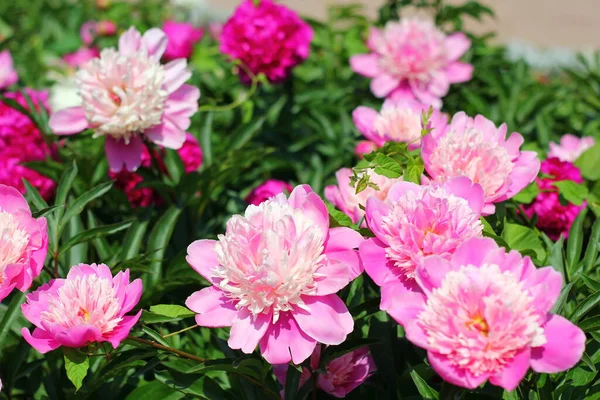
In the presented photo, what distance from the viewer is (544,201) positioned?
147cm

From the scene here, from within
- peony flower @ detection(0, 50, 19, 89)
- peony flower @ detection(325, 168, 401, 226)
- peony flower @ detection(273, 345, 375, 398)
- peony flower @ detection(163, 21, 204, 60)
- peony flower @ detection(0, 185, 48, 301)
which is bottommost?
peony flower @ detection(163, 21, 204, 60)

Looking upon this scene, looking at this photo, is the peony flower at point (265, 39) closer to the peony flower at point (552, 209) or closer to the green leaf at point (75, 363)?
the peony flower at point (552, 209)

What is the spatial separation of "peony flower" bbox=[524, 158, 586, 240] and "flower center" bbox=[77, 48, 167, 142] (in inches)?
31.0

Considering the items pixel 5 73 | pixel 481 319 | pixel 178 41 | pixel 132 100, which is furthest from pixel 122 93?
pixel 178 41

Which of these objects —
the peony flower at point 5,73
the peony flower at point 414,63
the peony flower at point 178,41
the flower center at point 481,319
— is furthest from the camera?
the peony flower at point 178,41

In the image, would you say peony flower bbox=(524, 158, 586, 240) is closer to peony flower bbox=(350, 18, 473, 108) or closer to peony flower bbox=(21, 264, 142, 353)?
peony flower bbox=(350, 18, 473, 108)

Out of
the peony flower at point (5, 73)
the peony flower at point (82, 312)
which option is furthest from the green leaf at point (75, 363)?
the peony flower at point (5, 73)

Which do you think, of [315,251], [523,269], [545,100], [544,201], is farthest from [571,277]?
[545,100]

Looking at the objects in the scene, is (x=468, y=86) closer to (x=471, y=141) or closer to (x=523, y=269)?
(x=471, y=141)

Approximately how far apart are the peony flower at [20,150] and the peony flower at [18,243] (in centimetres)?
60

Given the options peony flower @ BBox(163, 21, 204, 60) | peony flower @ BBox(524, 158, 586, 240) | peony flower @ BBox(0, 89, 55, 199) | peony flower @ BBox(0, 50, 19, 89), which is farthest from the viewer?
peony flower @ BBox(163, 21, 204, 60)

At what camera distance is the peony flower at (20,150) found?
66.5 inches

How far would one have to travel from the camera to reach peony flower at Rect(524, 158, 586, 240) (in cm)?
146

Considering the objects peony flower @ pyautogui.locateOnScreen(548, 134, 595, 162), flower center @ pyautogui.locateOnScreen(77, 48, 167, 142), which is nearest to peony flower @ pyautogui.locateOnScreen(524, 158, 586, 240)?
peony flower @ pyautogui.locateOnScreen(548, 134, 595, 162)
